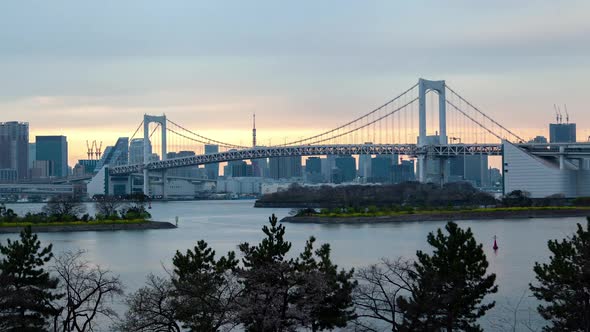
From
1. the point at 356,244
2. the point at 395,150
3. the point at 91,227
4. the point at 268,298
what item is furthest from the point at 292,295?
the point at 395,150

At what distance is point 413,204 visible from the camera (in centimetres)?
3503

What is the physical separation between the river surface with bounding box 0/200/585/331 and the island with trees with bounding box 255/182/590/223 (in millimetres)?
1482

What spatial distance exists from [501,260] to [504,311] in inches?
196

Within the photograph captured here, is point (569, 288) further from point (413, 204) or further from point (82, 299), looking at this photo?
point (413, 204)

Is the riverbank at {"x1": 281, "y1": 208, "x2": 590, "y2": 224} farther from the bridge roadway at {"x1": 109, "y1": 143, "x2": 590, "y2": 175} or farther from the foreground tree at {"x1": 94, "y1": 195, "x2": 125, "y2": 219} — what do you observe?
the bridge roadway at {"x1": 109, "y1": 143, "x2": 590, "y2": 175}

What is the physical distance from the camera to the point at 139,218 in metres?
27.0

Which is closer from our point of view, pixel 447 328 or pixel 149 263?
pixel 447 328

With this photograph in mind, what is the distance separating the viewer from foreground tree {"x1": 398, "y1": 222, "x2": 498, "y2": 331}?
773cm

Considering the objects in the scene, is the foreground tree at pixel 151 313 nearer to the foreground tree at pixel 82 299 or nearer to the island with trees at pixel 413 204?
the foreground tree at pixel 82 299

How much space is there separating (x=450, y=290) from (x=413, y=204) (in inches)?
1071

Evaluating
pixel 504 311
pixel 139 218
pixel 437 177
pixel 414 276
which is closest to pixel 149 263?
pixel 504 311

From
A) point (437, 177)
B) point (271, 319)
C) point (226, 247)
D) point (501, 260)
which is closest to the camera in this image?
point (271, 319)

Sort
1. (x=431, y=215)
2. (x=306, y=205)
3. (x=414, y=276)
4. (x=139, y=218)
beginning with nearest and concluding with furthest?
(x=414, y=276), (x=139, y=218), (x=431, y=215), (x=306, y=205)

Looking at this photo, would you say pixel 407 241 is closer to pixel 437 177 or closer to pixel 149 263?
pixel 149 263
